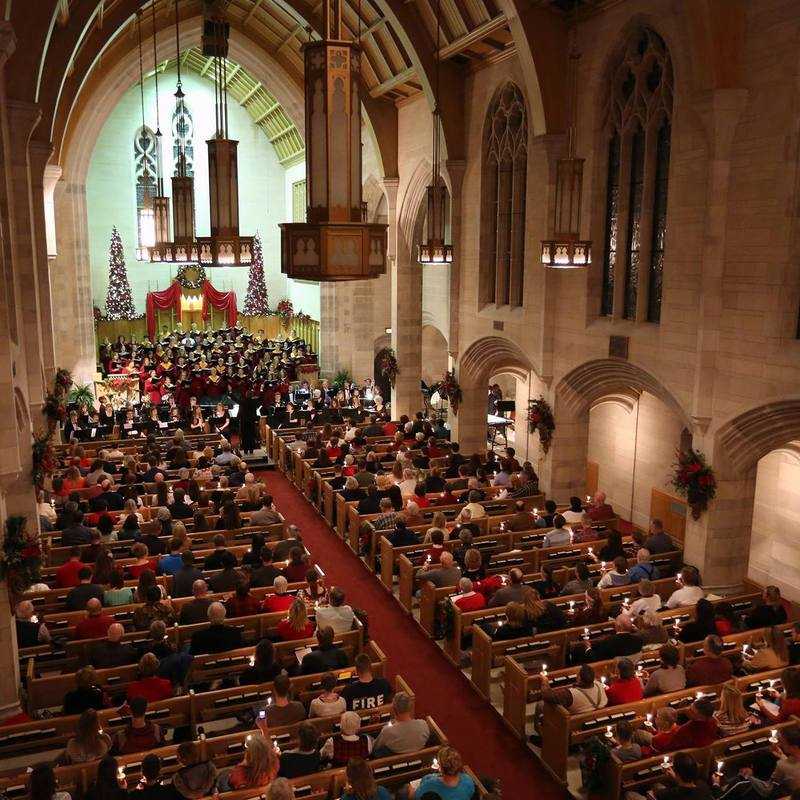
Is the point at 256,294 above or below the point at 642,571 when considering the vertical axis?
above

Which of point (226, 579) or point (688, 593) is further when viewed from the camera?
point (226, 579)

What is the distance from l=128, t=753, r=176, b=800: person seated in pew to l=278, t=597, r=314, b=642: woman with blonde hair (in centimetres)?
284

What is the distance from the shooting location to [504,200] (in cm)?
1639

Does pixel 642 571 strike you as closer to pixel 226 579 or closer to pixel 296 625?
pixel 296 625

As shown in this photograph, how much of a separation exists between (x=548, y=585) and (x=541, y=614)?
4.00ft

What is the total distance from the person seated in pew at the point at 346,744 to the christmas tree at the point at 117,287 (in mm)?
28767

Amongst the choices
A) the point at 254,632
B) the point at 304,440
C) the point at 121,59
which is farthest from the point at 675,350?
the point at 121,59

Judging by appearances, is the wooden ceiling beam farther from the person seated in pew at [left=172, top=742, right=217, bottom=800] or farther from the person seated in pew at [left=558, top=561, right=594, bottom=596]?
the person seated in pew at [left=172, top=742, right=217, bottom=800]

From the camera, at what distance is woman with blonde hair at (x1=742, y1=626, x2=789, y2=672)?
8.10m

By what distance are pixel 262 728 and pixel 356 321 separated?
68.9 feet

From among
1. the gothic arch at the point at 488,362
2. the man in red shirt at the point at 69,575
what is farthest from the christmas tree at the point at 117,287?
the man in red shirt at the point at 69,575

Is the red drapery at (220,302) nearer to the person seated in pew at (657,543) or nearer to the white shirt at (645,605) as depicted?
the person seated in pew at (657,543)

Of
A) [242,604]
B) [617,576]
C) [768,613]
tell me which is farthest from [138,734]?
[768,613]

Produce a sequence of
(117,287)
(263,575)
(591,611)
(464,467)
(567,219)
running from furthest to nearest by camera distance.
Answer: (117,287)
(464,467)
(567,219)
(263,575)
(591,611)
